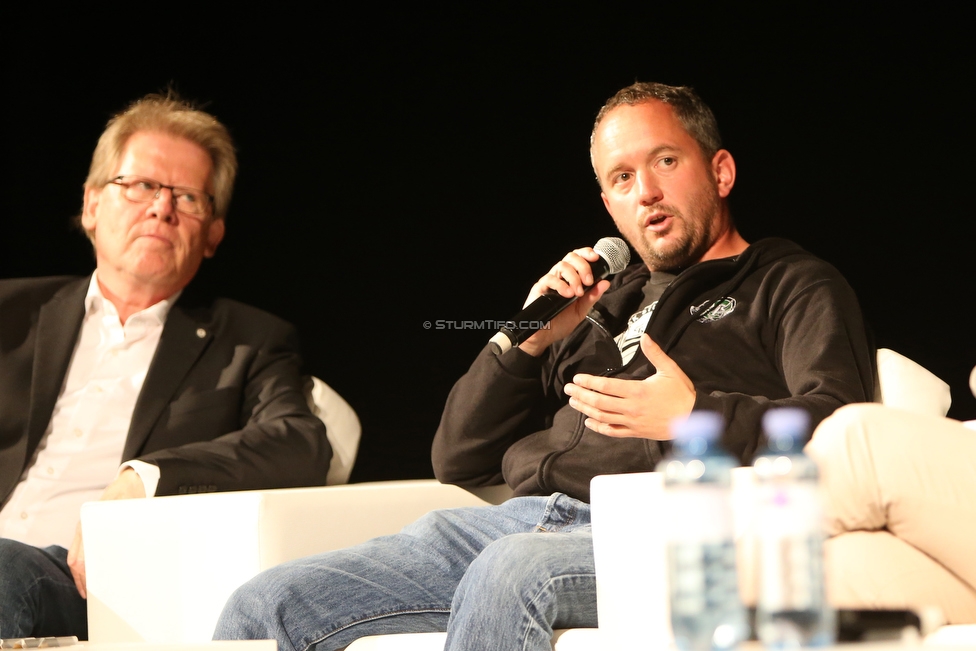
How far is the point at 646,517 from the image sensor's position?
1319 millimetres

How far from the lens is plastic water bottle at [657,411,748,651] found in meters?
0.77

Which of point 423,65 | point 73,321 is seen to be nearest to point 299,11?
point 423,65

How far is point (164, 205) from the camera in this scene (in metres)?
2.51

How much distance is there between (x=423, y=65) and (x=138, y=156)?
783 millimetres

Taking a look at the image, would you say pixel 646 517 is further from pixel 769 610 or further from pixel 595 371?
pixel 595 371

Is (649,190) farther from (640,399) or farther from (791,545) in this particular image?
(791,545)

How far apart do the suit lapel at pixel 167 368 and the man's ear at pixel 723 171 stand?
1.24m

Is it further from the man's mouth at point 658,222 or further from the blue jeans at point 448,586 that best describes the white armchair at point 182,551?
the man's mouth at point 658,222

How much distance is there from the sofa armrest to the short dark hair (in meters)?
1.14

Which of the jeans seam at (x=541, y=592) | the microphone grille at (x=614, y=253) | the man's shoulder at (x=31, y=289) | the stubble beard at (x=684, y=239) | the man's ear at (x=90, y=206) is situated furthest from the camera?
the man's ear at (x=90, y=206)

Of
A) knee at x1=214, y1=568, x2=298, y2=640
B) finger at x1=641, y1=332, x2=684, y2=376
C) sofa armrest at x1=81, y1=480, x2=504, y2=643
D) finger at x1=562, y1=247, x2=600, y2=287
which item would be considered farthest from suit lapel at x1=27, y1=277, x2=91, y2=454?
finger at x1=641, y1=332, x2=684, y2=376

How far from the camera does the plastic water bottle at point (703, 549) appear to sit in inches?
30.4

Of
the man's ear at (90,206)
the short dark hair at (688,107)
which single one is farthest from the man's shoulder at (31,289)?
the short dark hair at (688,107)

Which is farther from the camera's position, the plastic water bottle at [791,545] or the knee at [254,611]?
the knee at [254,611]
